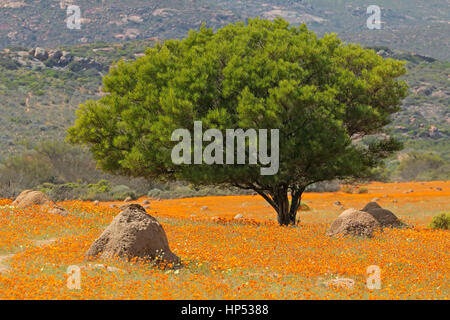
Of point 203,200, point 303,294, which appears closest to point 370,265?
point 303,294

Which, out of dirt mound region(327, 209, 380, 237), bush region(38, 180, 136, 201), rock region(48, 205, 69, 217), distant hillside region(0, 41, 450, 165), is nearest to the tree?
dirt mound region(327, 209, 380, 237)

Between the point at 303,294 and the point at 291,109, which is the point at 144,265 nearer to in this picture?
the point at 303,294

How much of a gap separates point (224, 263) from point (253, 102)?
26.3 ft

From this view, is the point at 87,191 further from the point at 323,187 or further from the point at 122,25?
the point at 122,25

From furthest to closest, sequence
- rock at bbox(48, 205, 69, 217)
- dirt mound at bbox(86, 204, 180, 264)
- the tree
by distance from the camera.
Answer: rock at bbox(48, 205, 69, 217), the tree, dirt mound at bbox(86, 204, 180, 264)

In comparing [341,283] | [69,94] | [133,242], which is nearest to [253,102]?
[133,242]

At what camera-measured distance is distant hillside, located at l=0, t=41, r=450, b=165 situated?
65188mm

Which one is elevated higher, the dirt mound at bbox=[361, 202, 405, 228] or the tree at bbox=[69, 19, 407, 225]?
the tree at bbox=[69, 19, 407, 225]

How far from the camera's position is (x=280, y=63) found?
2017cm

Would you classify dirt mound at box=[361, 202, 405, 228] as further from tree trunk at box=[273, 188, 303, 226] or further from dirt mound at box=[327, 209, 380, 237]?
tree trunk at box=[273, 188, 303, 226]

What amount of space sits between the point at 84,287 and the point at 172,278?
2053mm

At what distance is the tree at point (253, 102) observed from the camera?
19.8m
